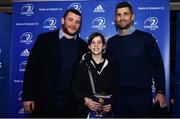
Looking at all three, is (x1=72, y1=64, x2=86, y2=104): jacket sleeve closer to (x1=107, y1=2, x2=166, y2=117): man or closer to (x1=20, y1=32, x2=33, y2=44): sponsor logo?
(x1=107, y1=2, x2=166, y2=117): man

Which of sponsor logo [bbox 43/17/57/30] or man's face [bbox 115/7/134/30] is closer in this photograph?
man's face [bbox 115/7/134/30]

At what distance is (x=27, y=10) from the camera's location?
4168 millimetres

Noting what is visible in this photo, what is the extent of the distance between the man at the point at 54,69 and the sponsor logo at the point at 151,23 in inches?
32.8

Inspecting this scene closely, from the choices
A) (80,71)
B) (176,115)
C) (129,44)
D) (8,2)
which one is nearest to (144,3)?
(129,44)

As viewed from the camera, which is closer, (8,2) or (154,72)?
(154,72)

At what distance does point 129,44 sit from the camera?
3896mm

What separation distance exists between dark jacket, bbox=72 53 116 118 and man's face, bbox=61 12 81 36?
0.44 m

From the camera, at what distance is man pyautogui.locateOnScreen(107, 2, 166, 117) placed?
381 centimetres

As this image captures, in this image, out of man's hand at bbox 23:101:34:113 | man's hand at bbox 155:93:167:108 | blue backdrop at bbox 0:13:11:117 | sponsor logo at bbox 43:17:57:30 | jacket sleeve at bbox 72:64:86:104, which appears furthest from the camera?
blue backdrop at bbox 0:13:11:117

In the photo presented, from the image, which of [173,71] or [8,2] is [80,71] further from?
[8,2]

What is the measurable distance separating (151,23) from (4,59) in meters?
2.07

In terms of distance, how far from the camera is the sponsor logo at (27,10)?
13.6ft

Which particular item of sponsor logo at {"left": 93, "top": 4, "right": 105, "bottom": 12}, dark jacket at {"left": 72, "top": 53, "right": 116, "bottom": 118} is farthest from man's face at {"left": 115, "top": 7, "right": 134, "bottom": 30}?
dark jacket at {"left": 72, "top": 53, "right": 116, "bottom": 118}

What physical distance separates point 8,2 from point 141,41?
222cm
